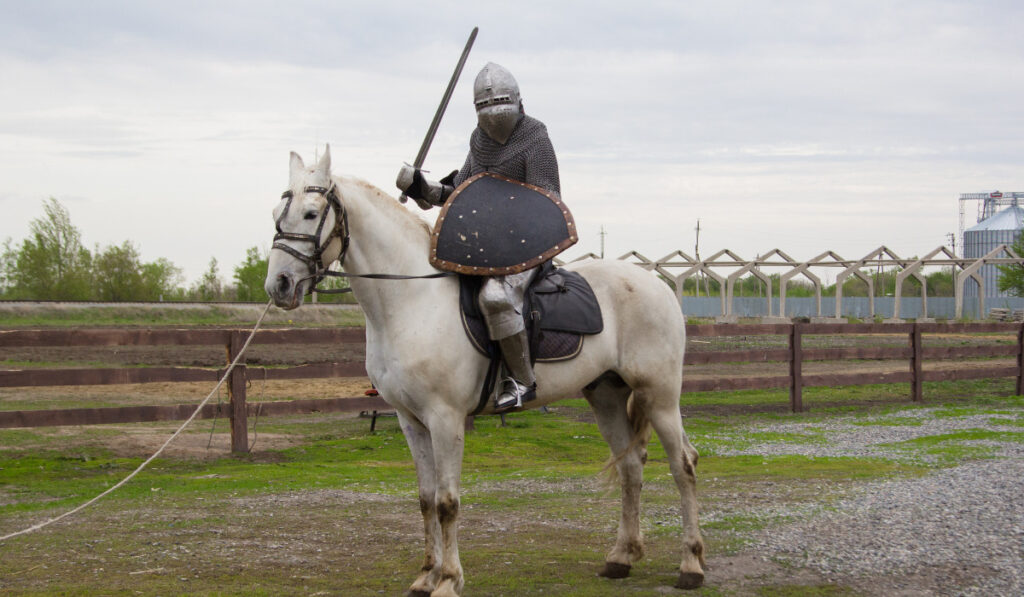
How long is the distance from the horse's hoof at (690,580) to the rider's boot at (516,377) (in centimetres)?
134

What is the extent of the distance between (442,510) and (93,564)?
242 centimetres

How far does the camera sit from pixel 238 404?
32.5 ft

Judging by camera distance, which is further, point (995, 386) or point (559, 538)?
point (995, 386)

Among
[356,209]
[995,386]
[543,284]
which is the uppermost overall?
[356,209]

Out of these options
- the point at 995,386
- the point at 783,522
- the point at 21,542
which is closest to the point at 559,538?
the point at 783,522

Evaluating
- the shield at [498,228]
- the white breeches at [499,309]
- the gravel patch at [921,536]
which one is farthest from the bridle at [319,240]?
the gravel patch at [921,536]

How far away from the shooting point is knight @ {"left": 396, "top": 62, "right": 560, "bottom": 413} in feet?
15.1

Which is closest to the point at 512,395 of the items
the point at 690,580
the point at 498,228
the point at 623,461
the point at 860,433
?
the point at 498,228

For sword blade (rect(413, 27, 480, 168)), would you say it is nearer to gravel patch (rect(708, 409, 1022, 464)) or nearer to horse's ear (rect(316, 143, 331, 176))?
horse's ear (rect(316, 143, 331, 176))

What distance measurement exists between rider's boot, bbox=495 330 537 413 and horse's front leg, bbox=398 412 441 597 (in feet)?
1.44

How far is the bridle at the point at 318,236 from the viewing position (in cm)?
429

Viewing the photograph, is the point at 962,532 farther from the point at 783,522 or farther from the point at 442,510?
the point at 442,510

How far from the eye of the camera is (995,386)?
61.3 feet

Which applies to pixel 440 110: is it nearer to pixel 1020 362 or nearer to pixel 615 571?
pixel 615 571
